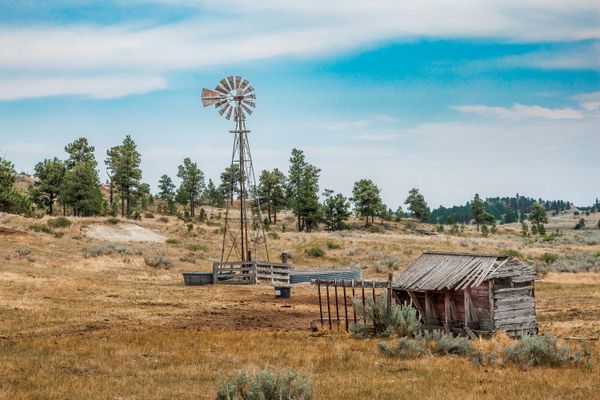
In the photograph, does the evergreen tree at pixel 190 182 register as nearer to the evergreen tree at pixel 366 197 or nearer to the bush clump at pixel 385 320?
the evergreen tree at pixel 366 197

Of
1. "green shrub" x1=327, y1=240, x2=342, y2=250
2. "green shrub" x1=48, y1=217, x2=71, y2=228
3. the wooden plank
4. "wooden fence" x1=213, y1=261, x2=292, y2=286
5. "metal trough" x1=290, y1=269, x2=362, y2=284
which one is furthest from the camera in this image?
"green shrub" x1=327, y1=240, x2=342, y2=250

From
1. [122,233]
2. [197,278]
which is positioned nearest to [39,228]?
[122,233]

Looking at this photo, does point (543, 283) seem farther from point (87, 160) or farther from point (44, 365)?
point (87, 160)

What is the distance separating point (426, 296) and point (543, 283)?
2206 cm

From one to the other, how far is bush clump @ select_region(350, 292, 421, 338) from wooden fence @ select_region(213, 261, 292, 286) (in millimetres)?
18301

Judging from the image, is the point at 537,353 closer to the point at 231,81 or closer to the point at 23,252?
the point at 231,81

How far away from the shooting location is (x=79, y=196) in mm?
77188

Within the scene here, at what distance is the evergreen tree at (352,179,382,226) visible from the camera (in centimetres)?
10519

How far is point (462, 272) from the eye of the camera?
20703 millimetres

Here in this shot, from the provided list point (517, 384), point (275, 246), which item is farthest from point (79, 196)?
point (517, 384)

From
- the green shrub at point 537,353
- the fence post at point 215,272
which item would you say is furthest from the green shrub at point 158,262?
the green shrub at point 537,353

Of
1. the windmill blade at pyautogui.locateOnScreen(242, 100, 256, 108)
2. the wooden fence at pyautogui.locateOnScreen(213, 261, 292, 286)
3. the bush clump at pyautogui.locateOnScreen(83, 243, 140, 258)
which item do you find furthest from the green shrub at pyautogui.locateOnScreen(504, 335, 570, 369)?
the bush clump at pyautogui.locateOnScreen(83, 243, 140, 258)

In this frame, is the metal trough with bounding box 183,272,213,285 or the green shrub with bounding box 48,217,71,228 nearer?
the metal trough with bounding box 183,272,213,285

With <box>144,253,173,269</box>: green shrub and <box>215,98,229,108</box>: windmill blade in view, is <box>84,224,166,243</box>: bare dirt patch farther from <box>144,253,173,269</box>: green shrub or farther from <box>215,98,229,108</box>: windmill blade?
<box>215,98,229,108</box>: windmill blade
